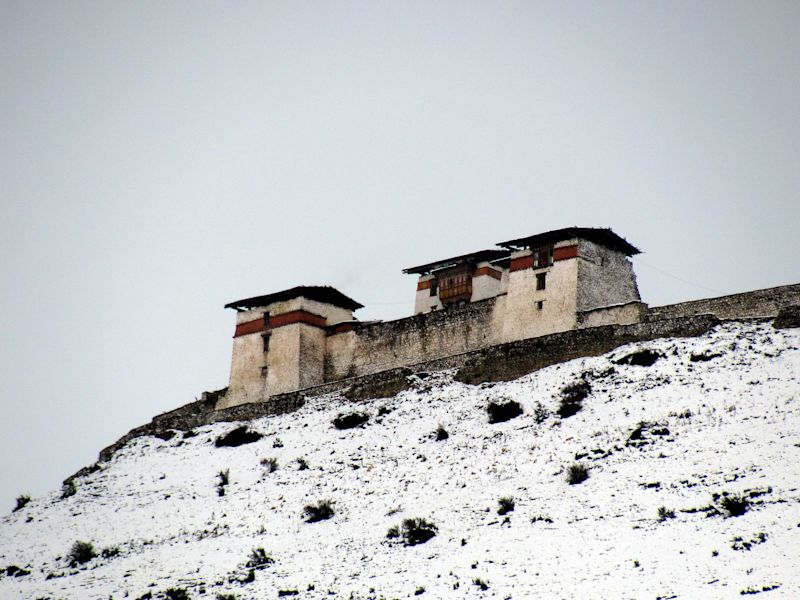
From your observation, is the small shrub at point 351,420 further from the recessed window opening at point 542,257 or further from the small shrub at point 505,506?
the small shrub at point 505,506

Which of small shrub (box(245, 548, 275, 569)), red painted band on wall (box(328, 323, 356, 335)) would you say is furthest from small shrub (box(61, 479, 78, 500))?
small shrub (box(245, 548, 275, 569))

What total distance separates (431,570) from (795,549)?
377 inches

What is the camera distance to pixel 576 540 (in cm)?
2681

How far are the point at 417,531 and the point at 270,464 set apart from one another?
12.5m

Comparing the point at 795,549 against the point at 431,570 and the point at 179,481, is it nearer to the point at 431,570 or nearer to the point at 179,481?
the point at 431,570

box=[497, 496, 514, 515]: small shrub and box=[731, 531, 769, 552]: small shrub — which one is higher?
box=[497, 496, 514, 515]: small shrub

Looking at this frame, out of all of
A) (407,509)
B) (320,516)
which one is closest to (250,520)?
(320,516)

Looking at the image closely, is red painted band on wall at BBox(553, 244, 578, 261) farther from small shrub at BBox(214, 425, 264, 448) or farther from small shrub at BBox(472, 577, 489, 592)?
small shrub at BBox(472, 577, 489, 592)

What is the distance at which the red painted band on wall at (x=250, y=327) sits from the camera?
2233 inches

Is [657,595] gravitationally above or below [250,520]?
below

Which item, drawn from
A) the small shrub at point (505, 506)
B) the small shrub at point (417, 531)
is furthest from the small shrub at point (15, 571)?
the small shrub at point (505, 506)

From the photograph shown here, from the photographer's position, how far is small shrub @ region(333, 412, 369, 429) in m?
43.7

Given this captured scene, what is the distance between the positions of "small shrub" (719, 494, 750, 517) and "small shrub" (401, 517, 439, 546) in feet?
28.6

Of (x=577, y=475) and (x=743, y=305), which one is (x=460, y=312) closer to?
(x=743, y=305)
